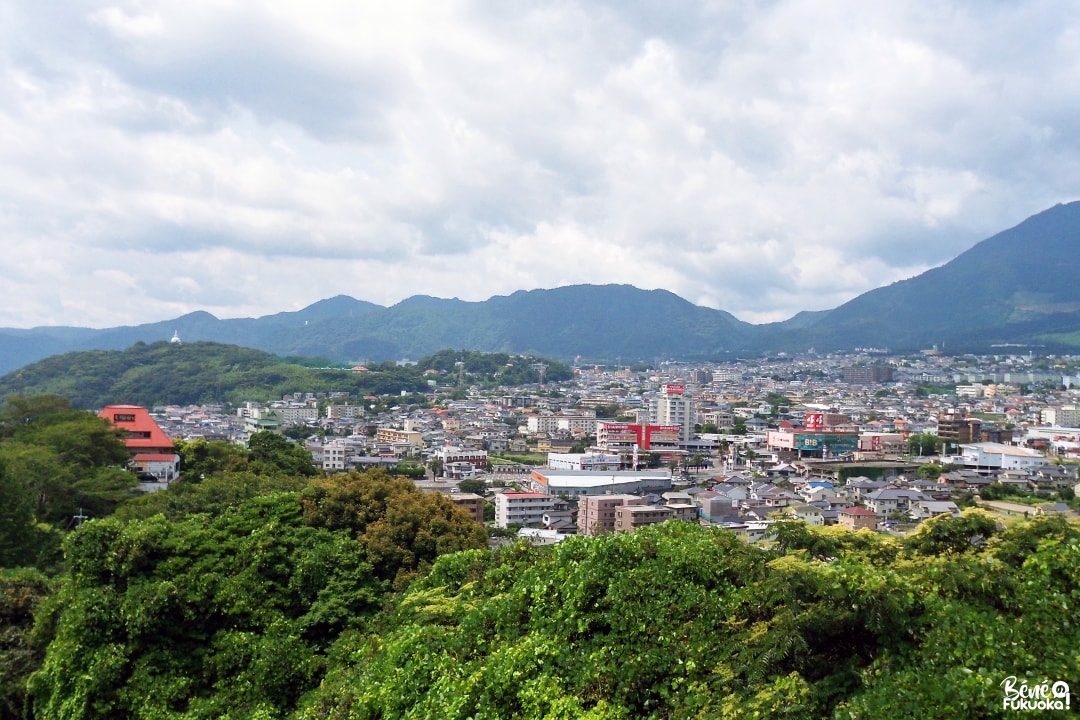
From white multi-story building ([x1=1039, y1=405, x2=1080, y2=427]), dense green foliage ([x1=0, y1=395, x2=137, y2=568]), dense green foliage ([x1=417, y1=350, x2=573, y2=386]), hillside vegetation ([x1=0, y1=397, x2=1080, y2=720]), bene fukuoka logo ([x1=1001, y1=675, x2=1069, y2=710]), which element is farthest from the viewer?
dense green foliage ([x1=417, y1=350, x2=573, y2=386])

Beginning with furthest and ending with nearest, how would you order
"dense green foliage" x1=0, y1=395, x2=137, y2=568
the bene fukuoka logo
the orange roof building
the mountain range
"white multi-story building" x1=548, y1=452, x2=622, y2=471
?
the mountain range
"white multi-story building" x1=548, y1=452, x2=622, y2=471
the orange roof building
"dense green foliage" x1=0, y1=395, x2=137, y2=568
the bene fukuoka logo

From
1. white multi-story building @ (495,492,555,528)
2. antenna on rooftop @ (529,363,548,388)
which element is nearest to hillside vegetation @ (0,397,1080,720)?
white multi-story building @ (495,492,555,528)

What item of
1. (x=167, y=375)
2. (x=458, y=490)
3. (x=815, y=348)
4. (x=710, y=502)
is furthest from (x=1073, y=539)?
(x=815, y=348)

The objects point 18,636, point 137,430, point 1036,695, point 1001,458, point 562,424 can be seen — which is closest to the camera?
point 1036,695

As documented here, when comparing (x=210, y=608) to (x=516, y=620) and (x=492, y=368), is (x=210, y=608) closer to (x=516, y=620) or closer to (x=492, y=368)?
(x=516, y=620)

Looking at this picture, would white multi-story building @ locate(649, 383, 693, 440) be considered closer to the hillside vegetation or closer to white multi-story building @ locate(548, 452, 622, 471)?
white multi-story building @ locate(548, 452, 622, 471)

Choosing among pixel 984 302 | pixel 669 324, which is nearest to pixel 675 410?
pixel 984 302

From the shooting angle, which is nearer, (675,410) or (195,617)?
(195,617)

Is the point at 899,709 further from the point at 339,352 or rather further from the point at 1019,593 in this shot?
the point at 339,352
